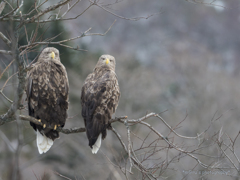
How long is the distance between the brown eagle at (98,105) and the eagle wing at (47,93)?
359 millimetres

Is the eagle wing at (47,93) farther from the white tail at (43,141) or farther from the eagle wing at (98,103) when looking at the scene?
the eagle wing at (98,103)

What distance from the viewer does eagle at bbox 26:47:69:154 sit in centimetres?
464

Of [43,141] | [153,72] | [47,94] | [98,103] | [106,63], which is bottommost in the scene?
[153,72]

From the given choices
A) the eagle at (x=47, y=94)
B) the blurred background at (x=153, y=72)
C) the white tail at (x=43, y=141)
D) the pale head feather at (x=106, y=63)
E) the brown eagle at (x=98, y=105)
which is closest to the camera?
the brown eagle at (x=98, y=105)

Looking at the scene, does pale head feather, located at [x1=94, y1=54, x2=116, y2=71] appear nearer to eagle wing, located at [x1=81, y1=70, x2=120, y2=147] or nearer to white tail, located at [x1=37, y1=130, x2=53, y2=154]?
eagle wing, located at [x1=81, y1=70, x2=120, y2=147]

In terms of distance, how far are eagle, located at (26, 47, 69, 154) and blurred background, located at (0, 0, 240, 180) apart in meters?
2.97

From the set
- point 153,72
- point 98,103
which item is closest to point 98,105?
point 98,103

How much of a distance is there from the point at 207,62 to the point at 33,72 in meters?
10.1

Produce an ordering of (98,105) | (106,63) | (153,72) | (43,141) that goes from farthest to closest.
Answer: (153,72)
(106,63)
(43,141)
(98,105)

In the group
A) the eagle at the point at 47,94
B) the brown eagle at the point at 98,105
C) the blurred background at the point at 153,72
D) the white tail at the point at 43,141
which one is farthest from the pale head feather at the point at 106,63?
the blurred background at the point at 153,72

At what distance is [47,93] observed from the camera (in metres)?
4.65

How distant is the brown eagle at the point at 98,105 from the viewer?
4.54 meters

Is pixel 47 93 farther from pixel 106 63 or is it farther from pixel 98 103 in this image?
pixel 106 63

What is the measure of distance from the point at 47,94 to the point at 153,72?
10.2 meters
